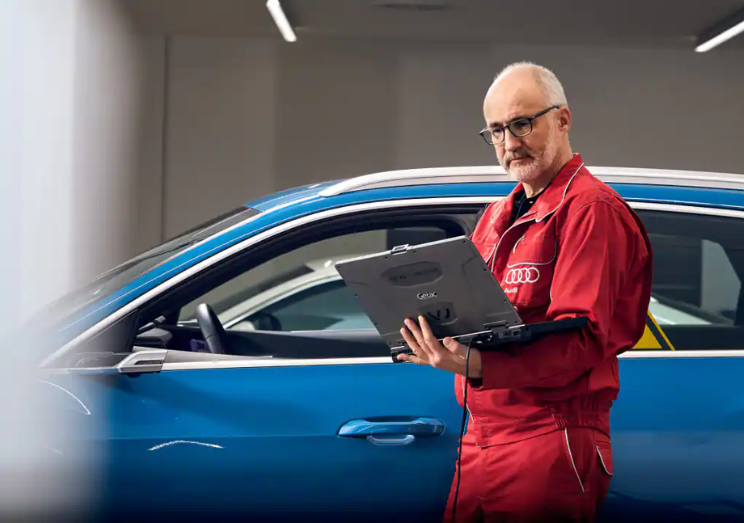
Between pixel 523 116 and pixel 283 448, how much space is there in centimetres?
97

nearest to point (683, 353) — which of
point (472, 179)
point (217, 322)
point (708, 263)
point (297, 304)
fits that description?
point (708, 263)

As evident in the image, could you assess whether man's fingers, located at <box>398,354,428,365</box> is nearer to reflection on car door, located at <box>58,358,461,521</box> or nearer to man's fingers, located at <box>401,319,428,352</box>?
man's fingers, located at <box>401,319,428,352</box>

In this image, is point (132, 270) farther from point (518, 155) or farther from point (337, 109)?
point (337, 109)

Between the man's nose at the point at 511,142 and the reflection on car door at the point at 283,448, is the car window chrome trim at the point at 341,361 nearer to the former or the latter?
the reflection on car door at the point at 283,448

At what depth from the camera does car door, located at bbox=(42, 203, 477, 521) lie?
1.83 m

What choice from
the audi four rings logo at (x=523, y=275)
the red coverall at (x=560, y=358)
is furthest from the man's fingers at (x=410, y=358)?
the audi four rings logo at (x=523, y=275)

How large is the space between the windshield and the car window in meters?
1.09

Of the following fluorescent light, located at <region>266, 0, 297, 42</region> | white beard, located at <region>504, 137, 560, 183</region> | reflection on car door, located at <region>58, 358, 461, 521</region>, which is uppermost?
fluorescent light, located at <region>266, 0, 297, 42</region>

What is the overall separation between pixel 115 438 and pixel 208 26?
18.5 ft

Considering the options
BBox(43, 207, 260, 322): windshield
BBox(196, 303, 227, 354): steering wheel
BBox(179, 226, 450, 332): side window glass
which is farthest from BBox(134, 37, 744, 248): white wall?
BBox(43, 207, 260, 322): windshield

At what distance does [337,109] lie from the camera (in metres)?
7.06

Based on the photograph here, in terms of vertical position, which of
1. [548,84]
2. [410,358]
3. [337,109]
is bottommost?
[410,358]

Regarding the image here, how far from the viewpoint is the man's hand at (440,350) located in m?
1.32

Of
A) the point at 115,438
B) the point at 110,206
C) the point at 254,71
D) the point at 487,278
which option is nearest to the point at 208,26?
the point at 254,71
